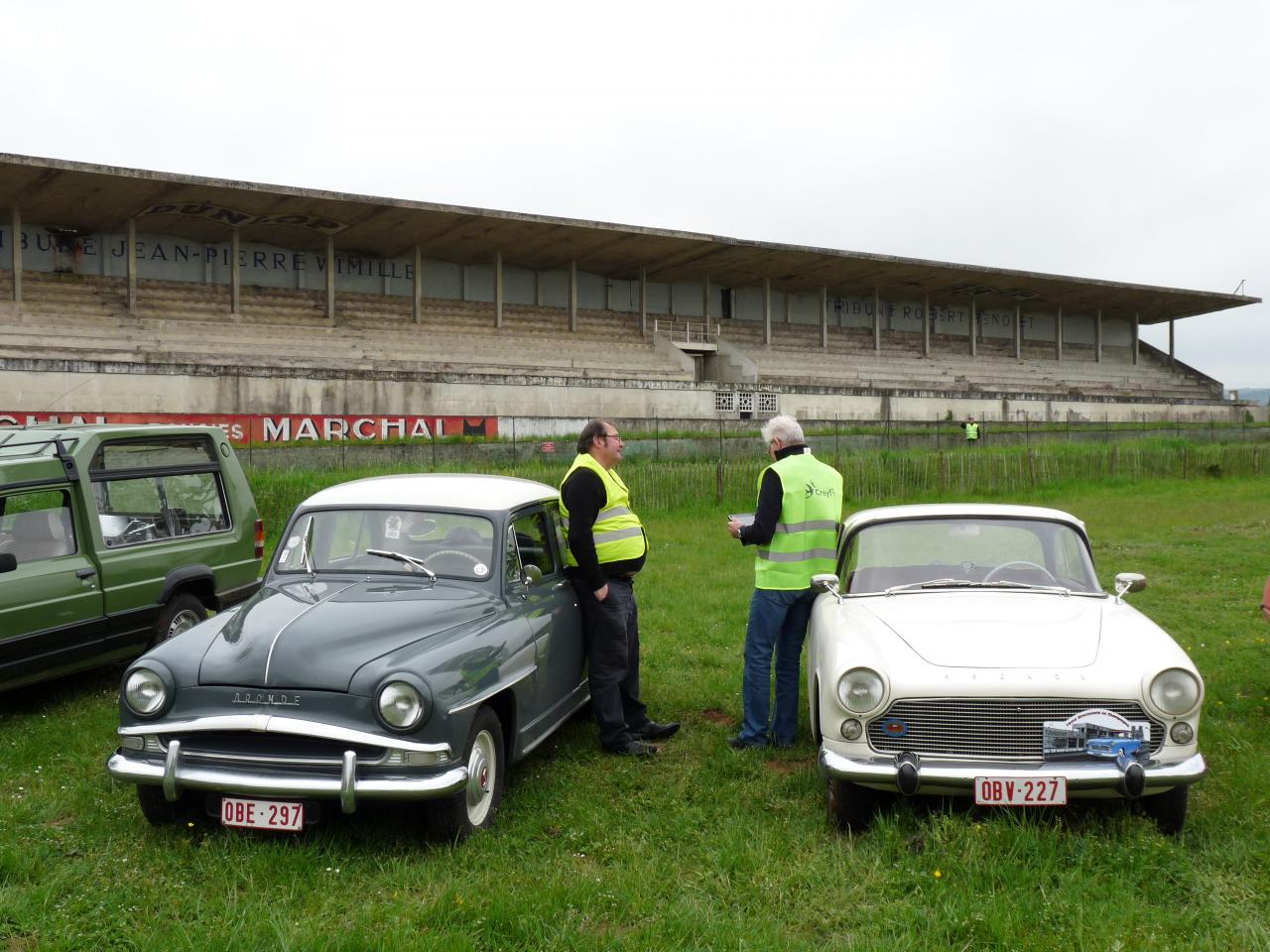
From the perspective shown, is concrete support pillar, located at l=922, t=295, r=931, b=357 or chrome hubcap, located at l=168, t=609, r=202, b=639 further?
concrete support pillar, located at l=922, t=295, r=931, b=357

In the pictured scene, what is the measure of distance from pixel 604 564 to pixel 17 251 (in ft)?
93.8

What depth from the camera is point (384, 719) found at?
179 inches

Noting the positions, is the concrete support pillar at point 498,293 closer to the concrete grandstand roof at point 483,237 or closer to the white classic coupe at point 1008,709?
the concrete grandstand roof at point 483,237

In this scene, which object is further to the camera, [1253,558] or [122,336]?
[122,336]

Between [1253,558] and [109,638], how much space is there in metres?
13.7

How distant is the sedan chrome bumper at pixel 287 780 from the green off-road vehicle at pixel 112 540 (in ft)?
9.31

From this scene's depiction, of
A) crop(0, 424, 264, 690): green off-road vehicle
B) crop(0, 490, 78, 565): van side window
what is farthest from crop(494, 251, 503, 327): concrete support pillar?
crop(0, 490, 78, 565): van side window

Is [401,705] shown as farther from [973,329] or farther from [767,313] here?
[973,329]

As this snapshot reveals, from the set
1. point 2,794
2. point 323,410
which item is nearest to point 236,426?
point 323,410

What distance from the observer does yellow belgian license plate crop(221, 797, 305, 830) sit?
14.9ft

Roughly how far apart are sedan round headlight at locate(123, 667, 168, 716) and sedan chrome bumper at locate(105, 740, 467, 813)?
0.21 m

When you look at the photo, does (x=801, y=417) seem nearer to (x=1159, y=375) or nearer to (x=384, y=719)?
(x=1159, y=375)

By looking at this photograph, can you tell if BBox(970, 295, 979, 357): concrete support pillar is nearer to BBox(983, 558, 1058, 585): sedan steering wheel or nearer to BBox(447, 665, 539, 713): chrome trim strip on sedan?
BBox(983, 558, 1058, 585): sedan steering wheel

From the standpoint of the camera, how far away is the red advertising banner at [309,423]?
2428 cm
